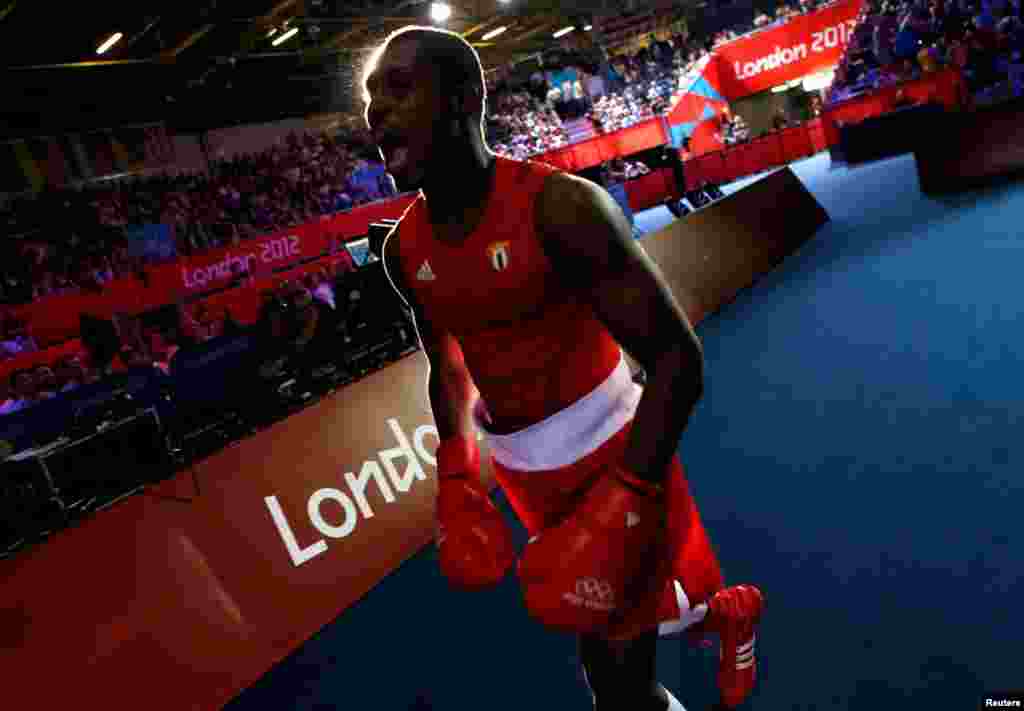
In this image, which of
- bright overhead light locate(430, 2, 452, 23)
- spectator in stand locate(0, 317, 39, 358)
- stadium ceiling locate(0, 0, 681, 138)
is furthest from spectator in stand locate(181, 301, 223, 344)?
bright overhead light locate(430, 2, 452, 23)

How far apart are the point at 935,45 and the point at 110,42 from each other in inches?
628

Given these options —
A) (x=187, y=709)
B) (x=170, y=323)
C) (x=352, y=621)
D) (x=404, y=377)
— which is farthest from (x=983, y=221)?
(x=170, y=323)

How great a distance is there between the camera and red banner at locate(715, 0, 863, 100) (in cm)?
1775

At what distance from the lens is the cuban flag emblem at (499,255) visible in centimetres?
119

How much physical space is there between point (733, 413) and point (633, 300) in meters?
2.91

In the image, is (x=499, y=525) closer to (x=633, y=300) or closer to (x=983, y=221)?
(x=633, y=300)

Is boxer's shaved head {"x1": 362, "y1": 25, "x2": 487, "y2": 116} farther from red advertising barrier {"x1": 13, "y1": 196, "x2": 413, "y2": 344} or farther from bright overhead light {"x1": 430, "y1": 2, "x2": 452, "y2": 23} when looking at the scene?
bright overhead light {"x1": 430, "y1": 2, "x2": 452, "y2": 23}

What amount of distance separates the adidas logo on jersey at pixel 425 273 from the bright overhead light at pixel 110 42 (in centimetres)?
1512

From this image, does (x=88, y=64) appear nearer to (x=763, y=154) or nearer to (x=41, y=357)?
(x=41, y=357)

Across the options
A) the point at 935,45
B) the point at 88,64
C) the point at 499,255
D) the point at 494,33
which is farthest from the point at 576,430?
the point at 494,33

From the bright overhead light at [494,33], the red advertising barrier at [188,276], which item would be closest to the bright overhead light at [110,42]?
the red advertising barrier at [188,276]

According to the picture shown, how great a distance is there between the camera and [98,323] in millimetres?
7816

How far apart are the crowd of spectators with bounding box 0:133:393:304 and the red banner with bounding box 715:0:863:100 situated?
36.3ft

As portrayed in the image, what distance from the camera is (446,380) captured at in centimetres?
158
